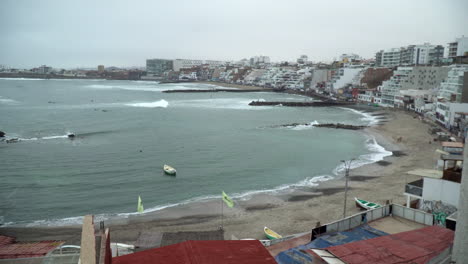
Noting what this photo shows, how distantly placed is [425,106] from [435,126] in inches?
298

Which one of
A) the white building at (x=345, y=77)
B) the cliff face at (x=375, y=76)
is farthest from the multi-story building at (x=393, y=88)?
the white building at (x=345, y=77)

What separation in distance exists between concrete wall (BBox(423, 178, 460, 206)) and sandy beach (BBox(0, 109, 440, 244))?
3.74 meters

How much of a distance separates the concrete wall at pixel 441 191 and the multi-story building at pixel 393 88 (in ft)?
123

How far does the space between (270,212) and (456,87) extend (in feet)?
85.9

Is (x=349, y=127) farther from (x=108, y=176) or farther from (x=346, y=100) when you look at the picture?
(x=346, y=100)

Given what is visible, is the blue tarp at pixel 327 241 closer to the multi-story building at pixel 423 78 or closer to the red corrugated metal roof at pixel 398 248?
the red corrugated metal roof at pixel 398 248

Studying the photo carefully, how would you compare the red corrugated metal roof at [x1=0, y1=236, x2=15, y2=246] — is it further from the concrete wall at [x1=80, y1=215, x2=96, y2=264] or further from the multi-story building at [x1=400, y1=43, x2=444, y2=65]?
the multi-story building at [x1=400, y1=43, x2=444, y2=65]

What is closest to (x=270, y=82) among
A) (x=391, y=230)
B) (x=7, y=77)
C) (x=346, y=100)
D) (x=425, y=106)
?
(x=346, y=100)

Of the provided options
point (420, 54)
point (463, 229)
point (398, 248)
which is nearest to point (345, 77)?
point (420, 54)

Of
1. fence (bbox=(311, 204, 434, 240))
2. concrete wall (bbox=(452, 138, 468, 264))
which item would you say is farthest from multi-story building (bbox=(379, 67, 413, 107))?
concrete wall (bbox=(452, 138, 468, 264))

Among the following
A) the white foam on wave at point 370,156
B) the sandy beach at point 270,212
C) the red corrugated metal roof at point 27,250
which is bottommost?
the sandy beach at point 270,212

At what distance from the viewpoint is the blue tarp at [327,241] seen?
16.4ft

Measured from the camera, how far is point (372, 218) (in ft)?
21.1

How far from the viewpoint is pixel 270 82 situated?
9306cm
